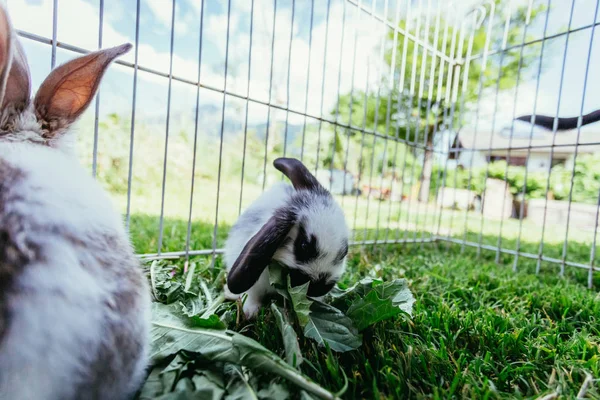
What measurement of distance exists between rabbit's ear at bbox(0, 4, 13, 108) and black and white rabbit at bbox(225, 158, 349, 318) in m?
0.85

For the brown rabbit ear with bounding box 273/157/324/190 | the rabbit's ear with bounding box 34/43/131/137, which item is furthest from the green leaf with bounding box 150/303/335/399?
the brown rabbit ear with bounding box 273/157/324/190

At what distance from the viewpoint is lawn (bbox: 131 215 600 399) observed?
0.97 meters

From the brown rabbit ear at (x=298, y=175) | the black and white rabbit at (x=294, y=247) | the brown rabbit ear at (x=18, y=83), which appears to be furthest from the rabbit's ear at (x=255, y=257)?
the brown rabbit ear at (x=18, y=83)

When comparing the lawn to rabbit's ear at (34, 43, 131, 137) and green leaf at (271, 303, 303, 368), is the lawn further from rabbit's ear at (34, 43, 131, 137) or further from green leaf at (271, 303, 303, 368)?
rabbit's ear at (34, 43, 131, 137)

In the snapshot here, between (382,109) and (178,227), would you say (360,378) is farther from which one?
(382,109)

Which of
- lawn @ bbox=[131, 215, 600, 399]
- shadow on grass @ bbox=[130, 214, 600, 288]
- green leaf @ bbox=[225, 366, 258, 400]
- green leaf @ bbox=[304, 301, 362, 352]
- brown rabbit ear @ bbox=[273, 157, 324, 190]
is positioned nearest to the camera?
green leaf @ bbox=[225, 366, 258, 400]

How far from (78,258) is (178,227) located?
8.34 ft

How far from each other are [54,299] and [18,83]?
2.07 feet

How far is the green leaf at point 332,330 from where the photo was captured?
3.68ft

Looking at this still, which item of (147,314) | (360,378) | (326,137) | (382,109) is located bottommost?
(360,378)

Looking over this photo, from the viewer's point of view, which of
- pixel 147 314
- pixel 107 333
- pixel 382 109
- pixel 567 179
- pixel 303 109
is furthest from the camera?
pixel 382 109

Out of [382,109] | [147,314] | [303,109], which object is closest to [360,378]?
[147,314]

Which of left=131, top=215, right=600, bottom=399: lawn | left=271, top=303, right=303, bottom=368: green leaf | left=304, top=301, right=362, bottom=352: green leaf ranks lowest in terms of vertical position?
left=131, top=215, right=600, bottom=399: lawn

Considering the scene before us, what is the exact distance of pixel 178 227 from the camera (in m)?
3.11
